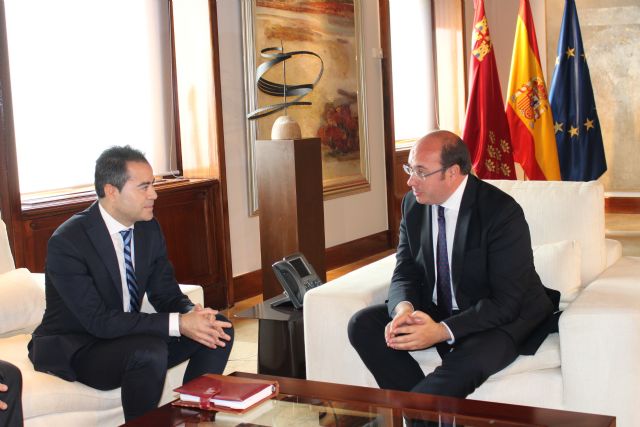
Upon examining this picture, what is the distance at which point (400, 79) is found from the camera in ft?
27.9

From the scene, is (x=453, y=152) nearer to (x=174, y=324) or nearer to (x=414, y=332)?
(x=414, y=332)

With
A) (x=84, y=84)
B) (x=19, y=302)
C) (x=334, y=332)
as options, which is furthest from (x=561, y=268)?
(x=84, y=84)

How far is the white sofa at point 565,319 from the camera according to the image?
9.22 ft

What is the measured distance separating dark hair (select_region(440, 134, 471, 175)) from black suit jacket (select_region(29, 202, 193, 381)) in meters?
1.12

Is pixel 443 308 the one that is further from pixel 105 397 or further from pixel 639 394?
pixel 105 397

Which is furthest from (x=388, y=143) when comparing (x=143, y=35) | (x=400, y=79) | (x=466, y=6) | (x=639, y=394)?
(x=639, y=394)

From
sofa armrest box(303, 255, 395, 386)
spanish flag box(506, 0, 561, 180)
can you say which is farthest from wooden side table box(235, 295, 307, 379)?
spanish flag box(506, 0, 561, 180)

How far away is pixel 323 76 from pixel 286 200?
7.05 feet

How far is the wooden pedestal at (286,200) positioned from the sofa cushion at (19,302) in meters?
1.71

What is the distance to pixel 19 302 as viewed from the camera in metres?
3.38

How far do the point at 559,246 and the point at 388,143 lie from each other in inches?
183

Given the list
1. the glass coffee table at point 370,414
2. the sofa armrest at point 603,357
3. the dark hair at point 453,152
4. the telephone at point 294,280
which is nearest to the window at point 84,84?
A: the telephone at point 294,280

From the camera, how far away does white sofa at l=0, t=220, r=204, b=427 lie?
2811 mm

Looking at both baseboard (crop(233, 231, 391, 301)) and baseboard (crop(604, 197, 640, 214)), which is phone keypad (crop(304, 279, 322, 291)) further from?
baseboard (crop(604, 197, 640, 214))
